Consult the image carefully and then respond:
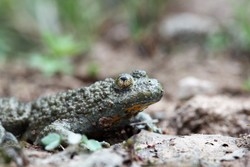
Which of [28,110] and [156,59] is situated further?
[156,59]

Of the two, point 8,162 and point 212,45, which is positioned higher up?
point 212,45

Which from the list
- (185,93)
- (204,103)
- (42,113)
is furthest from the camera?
(185,93)

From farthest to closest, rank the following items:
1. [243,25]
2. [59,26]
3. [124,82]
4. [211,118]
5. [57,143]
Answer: [59,26]
[243,25]
[211,118]
[124,82]
[57,143]

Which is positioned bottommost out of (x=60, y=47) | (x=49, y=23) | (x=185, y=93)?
(x=185, y=93)

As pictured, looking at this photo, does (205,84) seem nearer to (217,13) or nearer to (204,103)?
(204,103)

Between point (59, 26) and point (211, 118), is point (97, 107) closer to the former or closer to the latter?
point (211, 118)

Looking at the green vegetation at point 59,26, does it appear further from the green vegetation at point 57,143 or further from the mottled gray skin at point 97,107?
the green vegetation at point 57,143

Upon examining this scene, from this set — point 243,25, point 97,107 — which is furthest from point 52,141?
point 243,25

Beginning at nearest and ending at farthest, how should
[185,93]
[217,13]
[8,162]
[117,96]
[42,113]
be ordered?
1. [8,162]
2. [117,96]
3. [42,113]
4. [185,93]
5. [217,13]

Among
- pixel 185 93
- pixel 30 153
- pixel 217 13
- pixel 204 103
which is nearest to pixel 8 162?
pixel 30 153
